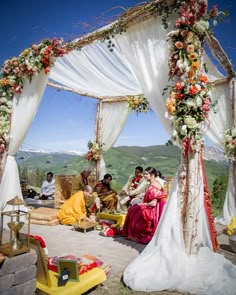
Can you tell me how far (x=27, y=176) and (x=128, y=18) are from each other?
9.45 m

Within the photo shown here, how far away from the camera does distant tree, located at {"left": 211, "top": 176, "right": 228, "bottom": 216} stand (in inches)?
337

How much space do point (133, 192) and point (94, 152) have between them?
2.73 m

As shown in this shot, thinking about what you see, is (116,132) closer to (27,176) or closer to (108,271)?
(27,176)

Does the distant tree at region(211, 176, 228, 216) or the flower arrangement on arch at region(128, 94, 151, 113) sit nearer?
the distant tree at region(211, 176, 228, 216)

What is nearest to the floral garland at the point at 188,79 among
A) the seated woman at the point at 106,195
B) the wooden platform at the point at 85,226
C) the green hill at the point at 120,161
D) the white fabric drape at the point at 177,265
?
the white fabric drape at the point at 177,265

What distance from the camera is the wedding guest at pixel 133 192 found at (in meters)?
7.20

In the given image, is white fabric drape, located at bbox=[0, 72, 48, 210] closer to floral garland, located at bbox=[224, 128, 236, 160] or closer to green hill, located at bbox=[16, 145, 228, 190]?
floral garland, located at bbox=[224, 128, 236, 160]

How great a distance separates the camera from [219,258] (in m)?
3.62

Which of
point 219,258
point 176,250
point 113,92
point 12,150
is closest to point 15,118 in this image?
point 12,150

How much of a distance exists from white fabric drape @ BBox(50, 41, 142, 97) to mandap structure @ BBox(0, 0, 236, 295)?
29 mm

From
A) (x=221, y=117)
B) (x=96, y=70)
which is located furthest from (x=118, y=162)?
(x=96, y=70)

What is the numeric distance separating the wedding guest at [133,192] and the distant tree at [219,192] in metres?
2.56

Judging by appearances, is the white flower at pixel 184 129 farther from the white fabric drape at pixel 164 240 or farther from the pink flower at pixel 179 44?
the pink flower at pixel 179 44

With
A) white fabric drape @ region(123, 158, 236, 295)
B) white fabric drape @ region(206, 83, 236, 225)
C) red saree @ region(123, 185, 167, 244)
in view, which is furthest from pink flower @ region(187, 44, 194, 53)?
white fabric drape @ region(206, 83, 236, 225)
